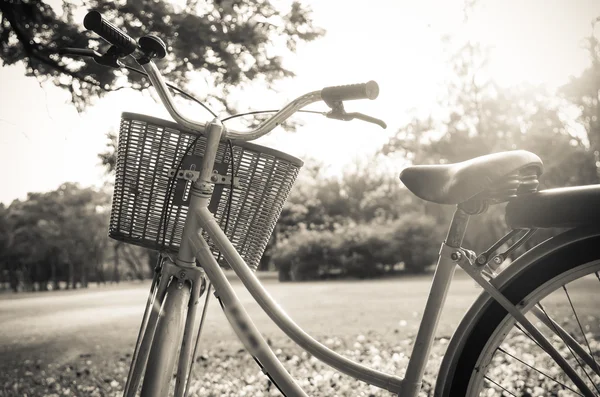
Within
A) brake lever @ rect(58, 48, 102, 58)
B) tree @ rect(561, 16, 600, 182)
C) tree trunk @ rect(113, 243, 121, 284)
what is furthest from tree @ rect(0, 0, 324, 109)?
tree @ rect(561, 16, 600, 182)

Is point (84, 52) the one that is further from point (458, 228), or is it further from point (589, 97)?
point (589, 97)

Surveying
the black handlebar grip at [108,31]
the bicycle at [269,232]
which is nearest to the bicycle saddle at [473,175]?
the bicycle at [269,232]

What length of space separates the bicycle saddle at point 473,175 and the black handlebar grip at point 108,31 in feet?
3.21

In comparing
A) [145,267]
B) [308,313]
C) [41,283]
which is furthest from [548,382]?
[145,267]

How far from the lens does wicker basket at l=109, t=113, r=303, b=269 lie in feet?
5.15

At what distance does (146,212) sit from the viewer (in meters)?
1.65

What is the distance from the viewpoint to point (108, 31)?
1.36m

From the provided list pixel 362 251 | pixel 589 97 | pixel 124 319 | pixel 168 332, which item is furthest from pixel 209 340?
pixel 589 97

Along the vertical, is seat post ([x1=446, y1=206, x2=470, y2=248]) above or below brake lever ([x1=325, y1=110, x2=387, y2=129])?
below

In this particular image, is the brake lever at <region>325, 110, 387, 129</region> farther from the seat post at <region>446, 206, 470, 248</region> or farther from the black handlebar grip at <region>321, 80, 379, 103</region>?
the seat post at <region>446, 206, 470, 248</region>

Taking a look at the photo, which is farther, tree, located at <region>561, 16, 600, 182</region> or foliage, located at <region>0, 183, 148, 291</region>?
tree, located at <region>561, 16, 600, 182</region>

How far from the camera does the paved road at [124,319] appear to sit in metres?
5.52

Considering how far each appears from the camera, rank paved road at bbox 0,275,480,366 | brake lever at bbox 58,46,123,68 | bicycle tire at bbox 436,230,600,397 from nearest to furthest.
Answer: bicycle tire at bbox 436,230,600,397 < brake lever at bbox 58,46,123,68 < paved road at bbox 0,275,480,366

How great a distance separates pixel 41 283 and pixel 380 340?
21.8ft
